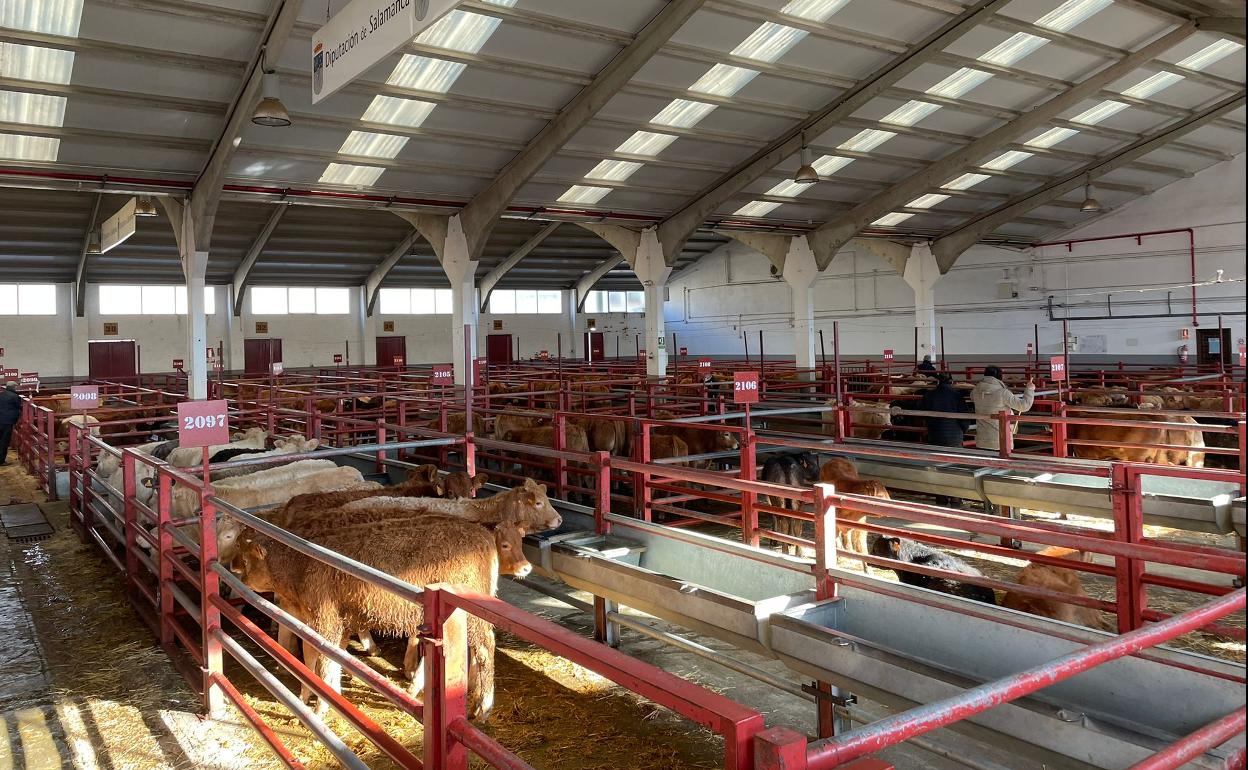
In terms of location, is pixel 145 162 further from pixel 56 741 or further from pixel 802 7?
pixel 56 741

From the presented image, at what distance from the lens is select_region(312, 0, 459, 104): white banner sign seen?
15.7ft

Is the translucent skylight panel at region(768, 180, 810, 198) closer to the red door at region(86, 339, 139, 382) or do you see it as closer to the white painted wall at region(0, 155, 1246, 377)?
the white painted wall at region(0, 155, 1246, 377)

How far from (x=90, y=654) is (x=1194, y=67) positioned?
67.4ft

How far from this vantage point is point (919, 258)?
993 inches

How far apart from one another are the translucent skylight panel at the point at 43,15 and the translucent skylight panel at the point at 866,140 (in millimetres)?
13536

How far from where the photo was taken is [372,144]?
50.1 ft

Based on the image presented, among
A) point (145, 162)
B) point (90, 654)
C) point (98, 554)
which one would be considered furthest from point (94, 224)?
point (90, 654)

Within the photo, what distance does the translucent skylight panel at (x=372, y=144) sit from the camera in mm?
14992

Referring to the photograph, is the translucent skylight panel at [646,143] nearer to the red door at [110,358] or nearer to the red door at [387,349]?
the red door at [387,349]

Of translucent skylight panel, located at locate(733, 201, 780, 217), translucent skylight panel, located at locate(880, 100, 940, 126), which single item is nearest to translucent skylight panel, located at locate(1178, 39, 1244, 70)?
translucent skylight panel, located at locate(880, 100, 940, 126)

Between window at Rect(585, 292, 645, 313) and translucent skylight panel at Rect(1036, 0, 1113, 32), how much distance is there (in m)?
24.3

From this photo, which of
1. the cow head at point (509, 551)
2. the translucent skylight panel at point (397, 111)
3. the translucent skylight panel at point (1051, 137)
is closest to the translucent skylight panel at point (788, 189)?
the translucent skylight panel at point (1051, 137)

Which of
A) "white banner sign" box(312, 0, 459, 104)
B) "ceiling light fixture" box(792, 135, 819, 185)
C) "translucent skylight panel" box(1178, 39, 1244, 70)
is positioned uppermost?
"translucent skylight panel" box(1178, 39, 1244, 70)

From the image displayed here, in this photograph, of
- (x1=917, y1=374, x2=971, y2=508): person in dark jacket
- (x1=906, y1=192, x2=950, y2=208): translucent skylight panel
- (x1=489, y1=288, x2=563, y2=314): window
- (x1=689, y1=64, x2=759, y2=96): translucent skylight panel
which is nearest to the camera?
(x1=917, y1=374, x2=971, y2=508): person in dark jacket
